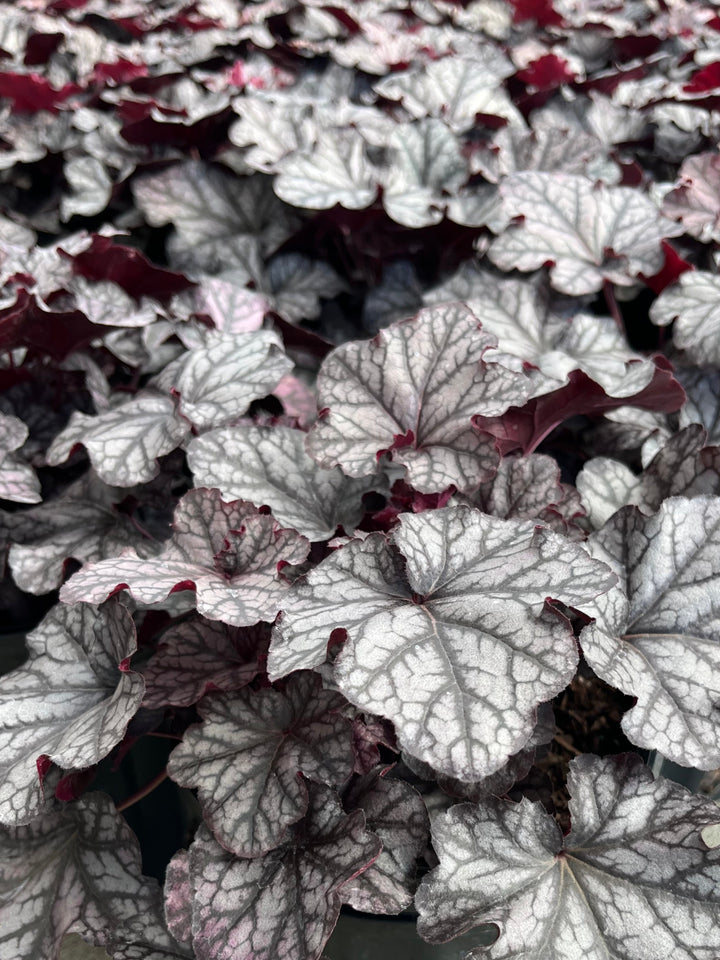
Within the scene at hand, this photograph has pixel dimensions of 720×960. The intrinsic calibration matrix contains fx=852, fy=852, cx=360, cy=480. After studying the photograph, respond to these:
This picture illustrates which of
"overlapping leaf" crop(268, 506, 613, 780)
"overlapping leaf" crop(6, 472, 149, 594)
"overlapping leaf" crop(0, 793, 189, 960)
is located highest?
"overlapping leaf" crop(268, 506, 613, 780)

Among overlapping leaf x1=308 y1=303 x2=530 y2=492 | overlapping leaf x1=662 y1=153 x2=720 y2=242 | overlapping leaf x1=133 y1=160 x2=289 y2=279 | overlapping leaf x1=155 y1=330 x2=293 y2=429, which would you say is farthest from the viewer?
overlapping leaf x1=133 y1=160 x2=289 y2=279

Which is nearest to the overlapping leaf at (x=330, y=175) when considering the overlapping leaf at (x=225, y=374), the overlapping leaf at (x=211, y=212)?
the overlapping leaf at (x=211, y=212)

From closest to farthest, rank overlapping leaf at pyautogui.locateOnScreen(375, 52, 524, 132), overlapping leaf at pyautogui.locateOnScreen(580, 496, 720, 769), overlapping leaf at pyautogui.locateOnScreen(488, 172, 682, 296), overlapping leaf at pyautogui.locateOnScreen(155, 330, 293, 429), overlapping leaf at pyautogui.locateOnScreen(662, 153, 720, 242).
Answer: overlapping leaf at pyautogui.locateOnScreen(580, 496, 720, 769), overlapping leaf at pyautogui.locateOnScreen(155, 330, 293, 429), overlapping leaf at pyautogui.locateOnScreen(488, 172, 682, 296), overlapping leaf at pyautogui.locateOnScreen(662, 153, 720, 242), overlapping leaf at pyautogui.locateOnScreen(375, 52, 524, 132)

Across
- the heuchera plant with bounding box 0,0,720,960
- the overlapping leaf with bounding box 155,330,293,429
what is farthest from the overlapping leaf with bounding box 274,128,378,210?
the overlapping leaf with bounding box 155,330,293,429

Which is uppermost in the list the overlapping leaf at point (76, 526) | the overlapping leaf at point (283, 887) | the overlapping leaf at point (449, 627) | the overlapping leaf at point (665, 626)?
the overlapping leaf at point (449, 627)

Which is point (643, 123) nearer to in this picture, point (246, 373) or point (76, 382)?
point (246, 373)

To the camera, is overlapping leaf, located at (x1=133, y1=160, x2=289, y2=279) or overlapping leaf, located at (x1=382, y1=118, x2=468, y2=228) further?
overlapping leaf, located at (x1=133, y1=160, x2=289, y2=279)

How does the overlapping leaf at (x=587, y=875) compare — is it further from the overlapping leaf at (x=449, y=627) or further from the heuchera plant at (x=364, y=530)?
the overlapping leaf at (x=449, y=627)

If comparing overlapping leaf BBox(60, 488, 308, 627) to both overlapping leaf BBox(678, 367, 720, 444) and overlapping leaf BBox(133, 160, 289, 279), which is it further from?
overlapping leaf BBox(133, 160, 289, 279)
